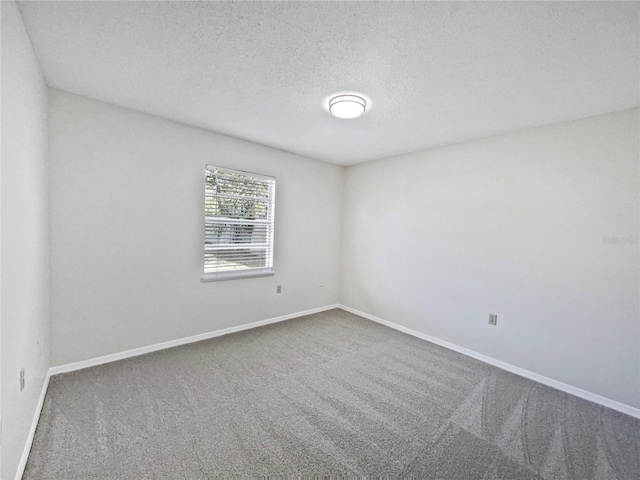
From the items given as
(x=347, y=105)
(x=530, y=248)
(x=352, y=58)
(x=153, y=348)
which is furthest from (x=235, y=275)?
(x=530, y=248)

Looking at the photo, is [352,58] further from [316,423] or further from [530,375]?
[530,375]

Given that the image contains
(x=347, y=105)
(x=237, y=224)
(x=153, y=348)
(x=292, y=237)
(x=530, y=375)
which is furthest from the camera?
(x=292, y=237)

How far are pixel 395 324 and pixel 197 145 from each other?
3.42 meters

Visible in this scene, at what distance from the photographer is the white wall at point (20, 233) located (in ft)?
4.11

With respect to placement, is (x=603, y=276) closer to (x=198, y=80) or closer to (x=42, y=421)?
(x=198, y=80)

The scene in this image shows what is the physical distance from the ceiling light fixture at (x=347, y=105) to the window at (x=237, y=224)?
1.55m

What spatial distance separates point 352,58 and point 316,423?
8.01 ft

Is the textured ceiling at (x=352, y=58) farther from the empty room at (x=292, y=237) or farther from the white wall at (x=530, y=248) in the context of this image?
the white wall at (x=530, y=248)

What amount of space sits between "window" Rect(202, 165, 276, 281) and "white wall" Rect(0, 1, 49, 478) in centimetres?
140

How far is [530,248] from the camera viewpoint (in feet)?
8.71

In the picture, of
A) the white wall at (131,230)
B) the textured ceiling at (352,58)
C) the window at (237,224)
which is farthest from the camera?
the window at (237,224)

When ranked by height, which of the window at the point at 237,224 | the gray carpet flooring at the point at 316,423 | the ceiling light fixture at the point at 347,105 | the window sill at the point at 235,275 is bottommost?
the gray carpet flooring at the point at 316,423

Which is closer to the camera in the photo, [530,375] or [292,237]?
[530,375]

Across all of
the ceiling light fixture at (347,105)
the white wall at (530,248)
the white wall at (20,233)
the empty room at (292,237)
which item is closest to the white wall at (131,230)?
the empty room at (292,237)
